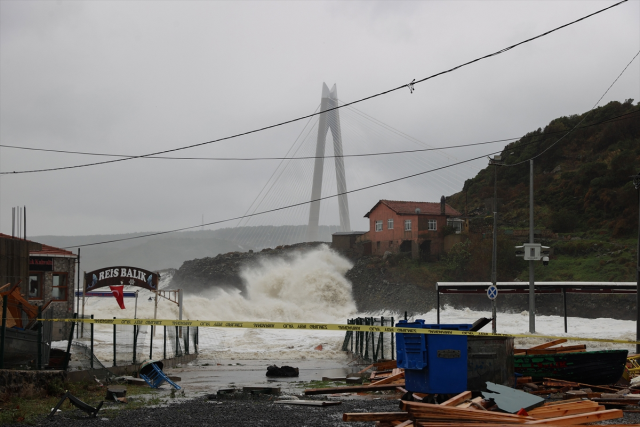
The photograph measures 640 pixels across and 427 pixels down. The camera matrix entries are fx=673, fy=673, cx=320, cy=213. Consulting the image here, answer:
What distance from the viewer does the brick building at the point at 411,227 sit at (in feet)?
263

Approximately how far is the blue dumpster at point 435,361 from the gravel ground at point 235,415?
2.41 feet

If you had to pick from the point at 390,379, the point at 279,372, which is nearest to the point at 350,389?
the point at 390,379

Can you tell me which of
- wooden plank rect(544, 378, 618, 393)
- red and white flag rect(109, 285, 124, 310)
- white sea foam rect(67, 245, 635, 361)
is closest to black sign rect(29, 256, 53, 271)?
red and white flag rect(109, 285, 124, 310)

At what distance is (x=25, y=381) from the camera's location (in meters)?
12.2

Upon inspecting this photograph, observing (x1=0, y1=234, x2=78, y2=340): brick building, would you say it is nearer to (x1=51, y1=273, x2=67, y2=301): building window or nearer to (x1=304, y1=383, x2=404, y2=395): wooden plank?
(x1=51, y1=273, x2=67, y2=301): building window

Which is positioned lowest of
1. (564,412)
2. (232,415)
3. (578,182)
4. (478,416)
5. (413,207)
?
(232,415)

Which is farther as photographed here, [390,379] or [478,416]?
[390,379]

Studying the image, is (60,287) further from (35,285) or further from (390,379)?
(390,379)

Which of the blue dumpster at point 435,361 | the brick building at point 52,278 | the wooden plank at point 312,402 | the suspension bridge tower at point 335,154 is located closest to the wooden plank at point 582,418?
the blue dumpster at point 435,361

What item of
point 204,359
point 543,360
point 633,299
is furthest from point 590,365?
point 633,299

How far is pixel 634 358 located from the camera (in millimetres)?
17578

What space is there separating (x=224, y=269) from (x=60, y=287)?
66.6m

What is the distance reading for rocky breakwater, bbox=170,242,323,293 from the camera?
9338 centimetres

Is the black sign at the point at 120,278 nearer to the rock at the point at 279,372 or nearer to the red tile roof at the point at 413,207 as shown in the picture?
the rock at the point at 279,372
